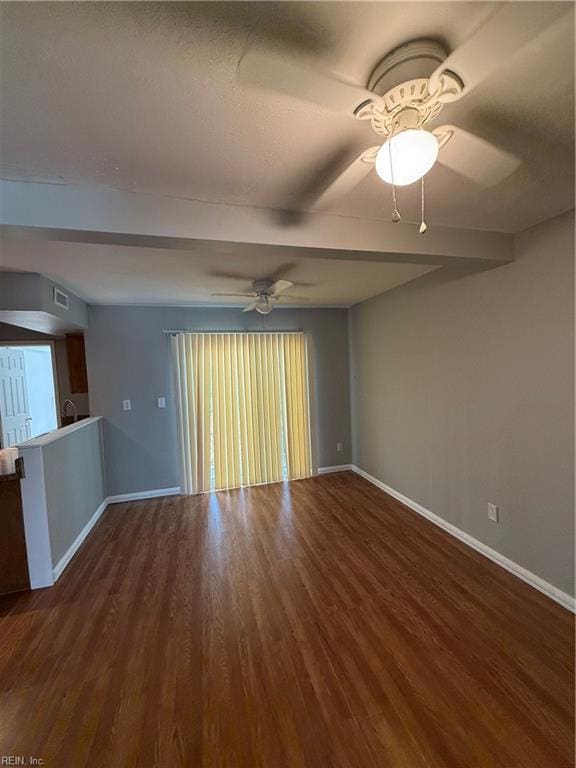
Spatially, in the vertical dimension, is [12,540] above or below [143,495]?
above

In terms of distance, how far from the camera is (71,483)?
9.40 feet

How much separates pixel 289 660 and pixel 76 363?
152 inches

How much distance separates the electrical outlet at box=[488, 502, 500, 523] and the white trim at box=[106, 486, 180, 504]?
10.7 feet

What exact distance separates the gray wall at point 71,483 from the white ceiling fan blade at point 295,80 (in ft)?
8.60

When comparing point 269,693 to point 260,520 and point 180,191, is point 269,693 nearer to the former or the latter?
point 260,520

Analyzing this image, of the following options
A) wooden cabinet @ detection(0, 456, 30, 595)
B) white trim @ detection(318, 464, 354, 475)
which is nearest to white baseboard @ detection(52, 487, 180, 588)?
wooden cabinet @ detection(0, 456, 30, 595)

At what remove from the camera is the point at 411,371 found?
3.34 meters

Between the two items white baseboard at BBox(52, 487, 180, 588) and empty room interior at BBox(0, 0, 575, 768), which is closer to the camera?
empty room interior at BBox(0, 0, 575, 768)

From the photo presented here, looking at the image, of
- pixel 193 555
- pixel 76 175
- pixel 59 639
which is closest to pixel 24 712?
pixel 59 639

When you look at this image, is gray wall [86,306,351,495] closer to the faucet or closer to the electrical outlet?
the faucet

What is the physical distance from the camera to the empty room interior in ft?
2.86

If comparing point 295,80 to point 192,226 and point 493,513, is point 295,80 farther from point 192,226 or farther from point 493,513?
point 493,513

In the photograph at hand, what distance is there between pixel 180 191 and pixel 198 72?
645 mm

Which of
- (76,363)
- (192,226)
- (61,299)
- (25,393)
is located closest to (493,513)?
(192,226)
